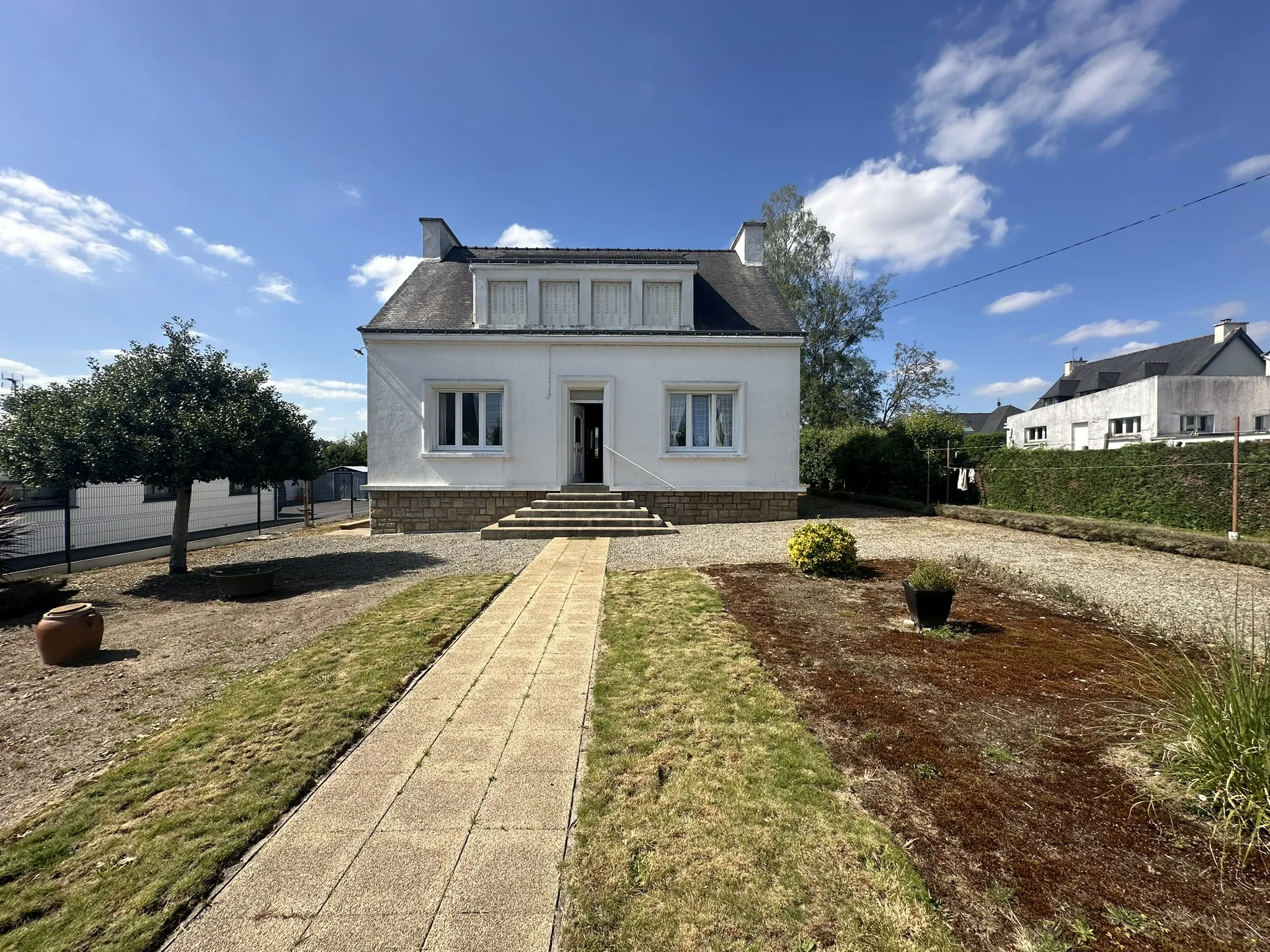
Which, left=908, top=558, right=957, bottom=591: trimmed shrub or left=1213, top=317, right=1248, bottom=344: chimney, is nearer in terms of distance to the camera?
left=908, top=558, right=957, bottom=591: trimmed shrub

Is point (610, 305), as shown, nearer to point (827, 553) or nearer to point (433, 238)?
point (433, 238)

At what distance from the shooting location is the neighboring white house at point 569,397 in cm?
1295

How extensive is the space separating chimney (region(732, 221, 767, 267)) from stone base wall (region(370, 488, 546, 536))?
986cm

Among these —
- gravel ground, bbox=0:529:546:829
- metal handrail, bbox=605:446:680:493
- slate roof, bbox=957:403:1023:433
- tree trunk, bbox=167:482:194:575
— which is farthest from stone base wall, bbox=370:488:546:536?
slate roof, bbox=957:403:1023:433

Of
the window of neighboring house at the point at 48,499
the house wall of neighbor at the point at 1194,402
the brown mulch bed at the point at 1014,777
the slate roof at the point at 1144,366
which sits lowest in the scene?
the brown mulch bed at the point at 1014,777

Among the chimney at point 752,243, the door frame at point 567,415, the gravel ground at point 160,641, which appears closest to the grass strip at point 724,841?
the gravel ground at point 160,641

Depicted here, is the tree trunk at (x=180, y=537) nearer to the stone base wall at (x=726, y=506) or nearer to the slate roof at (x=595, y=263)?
the slate roof at (x=595, y=263)

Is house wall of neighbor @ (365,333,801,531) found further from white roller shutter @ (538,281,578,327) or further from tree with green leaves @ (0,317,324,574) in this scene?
tree with green leaves @ (0,317,324,574)

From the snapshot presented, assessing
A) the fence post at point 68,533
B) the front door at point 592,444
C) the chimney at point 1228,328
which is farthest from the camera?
the chimney at point 1228,328

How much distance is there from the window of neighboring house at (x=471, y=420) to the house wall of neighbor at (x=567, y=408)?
0.23 m

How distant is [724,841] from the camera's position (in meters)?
2.29

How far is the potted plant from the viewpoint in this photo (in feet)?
16.3

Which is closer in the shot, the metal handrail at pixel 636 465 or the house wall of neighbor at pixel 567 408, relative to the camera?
the house wall of neighbor at pixel 567 408

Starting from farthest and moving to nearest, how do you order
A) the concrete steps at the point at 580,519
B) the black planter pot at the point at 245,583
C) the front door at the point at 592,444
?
the front door at the point at 592,444, the concrete steps at the point at 580,519, the black planter pot at the point at 245,583
